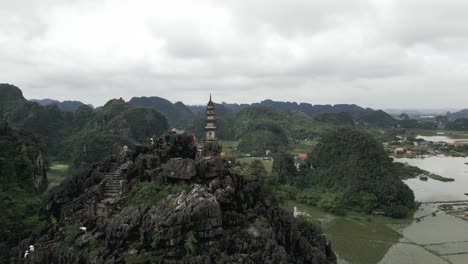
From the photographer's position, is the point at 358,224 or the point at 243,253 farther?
the point at 358,224

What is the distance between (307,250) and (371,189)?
37.7 metres

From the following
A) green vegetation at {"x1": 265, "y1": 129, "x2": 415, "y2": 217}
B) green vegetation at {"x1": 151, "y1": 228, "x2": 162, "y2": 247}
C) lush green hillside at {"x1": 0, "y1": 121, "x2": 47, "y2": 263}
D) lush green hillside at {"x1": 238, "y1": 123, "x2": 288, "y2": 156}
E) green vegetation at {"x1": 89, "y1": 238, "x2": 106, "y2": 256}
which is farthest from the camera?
lush green hillside at {"x1": 238, "y1": 123, "x2": 288, "y2": 156}

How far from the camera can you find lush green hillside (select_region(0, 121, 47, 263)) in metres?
35.6

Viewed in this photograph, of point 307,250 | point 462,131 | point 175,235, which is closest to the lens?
point 175,235

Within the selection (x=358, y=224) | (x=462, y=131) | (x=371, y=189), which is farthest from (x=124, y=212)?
(x=462, y=131)

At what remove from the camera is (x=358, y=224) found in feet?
171

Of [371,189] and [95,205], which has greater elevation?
[95,205]

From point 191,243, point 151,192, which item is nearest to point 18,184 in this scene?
point 151,192

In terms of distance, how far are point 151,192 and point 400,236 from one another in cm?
3430

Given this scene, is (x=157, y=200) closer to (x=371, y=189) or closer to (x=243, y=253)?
(x=243, y=253)

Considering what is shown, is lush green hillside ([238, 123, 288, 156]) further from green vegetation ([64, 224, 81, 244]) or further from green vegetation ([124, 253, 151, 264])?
green vegetation ([124, 253, 151, 264])

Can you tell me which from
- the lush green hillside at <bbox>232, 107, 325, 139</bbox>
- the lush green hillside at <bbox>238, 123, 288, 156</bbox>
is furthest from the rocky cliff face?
the lush green hillside at <bbox>232, 107, 325, 139</bbox>

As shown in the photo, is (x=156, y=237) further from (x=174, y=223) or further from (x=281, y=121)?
(x=281, y=121)

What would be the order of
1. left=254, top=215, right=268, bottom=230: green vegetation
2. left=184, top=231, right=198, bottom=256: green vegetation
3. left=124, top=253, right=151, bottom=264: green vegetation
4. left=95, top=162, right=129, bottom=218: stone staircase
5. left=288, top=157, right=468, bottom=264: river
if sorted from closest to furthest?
left=124, top=253, right=151, bottom=264: green vegetation
left=184, top=231, right=198, bottom=256: green vegetation
left=254, top=215, right=268, bottom=230: green vegetation
left=95, top=162, right=129, bottom=218: stone staircase
left=288, top=157, right=468, bottom=264: river
